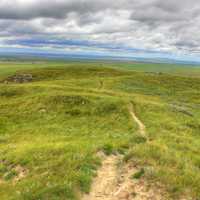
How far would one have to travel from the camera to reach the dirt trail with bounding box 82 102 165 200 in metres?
9.69

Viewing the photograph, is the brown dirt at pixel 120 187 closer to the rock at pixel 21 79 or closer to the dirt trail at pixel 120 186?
the dirt trail at pixel 120 186

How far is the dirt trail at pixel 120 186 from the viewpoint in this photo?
31.8 feet

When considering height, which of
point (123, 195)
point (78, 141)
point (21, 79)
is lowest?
point (21, 79)

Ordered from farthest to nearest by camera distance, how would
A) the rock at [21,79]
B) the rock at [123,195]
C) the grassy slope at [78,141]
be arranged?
the rock at [21,79], the grassy slope at [78,141], the rock at [123,195]

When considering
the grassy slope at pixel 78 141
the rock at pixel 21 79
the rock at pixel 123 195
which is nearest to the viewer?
the rock at pixel 123 195

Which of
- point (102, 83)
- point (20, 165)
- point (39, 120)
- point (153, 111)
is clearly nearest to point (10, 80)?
point (102, 83)

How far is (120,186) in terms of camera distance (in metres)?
10.5

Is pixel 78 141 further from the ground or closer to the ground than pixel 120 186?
closer to the ground

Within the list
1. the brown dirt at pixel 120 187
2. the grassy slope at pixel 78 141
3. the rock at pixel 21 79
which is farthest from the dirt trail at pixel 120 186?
the rock at pixel 21 79

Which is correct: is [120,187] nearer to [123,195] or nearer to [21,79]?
[123,195]

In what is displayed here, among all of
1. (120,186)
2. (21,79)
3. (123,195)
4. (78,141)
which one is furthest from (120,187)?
(21,79)

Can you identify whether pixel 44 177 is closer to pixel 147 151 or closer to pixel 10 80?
pixel 147 151

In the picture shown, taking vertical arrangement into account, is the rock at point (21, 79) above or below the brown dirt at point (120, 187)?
below

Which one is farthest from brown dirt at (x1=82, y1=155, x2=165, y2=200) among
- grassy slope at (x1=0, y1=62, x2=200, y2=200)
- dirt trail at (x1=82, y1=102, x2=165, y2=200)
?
grassy slope at (x1=0, y1=62, x2=200, y2=200)
